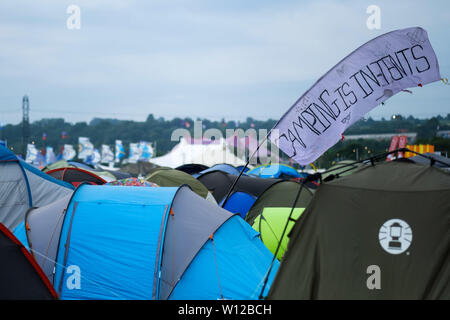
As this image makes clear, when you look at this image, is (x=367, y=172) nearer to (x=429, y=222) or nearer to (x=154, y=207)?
(x=429, y=222)

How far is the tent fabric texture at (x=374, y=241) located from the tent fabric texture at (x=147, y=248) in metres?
1.27

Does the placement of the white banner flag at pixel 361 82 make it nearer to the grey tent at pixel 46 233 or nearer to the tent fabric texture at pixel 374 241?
the tent fabric texture at pixel 374 241

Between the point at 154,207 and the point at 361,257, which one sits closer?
the point at 361,257

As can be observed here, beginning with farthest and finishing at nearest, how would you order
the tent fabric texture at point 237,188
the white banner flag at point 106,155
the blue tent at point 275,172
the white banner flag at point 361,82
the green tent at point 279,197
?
the white banner flag at point 106,155 < the blue tent at point 275,172 < the tent fabric texture at point 237,188 < the green tent at point 279,197 < the white banner flag at point 361,82

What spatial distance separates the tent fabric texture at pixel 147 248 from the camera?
5.49m

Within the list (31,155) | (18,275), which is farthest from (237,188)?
(31,155)

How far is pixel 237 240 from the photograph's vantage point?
5.93 metres

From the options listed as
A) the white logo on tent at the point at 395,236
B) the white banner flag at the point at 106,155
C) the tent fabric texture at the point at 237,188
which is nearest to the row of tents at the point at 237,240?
the white logo on tent at the point at 395,236

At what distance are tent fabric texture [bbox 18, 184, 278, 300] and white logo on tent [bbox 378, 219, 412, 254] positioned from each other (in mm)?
1744

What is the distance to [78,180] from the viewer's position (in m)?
14.1

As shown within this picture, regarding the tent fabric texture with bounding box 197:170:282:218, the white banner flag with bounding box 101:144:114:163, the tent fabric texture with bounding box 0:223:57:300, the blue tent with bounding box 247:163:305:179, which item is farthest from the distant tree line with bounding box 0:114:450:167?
the tent fabric texture with bounding box 0:223:57:300

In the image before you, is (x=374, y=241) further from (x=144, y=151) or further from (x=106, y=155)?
(x=106, y=155)
